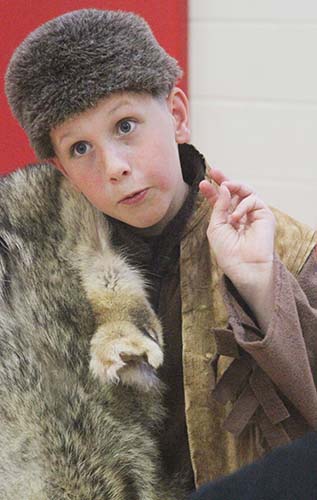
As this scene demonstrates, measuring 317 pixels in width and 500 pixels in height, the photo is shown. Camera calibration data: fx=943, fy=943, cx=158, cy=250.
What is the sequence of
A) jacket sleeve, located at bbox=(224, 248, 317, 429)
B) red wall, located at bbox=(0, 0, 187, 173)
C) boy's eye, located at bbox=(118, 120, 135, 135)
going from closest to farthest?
jacket sleeve, located at bbox=(224, 248, 317, 429) < boy's eye, located at bbox=(118, 120, 135, 135) < red wall, located at bbox=(0, 0, 187, 173)

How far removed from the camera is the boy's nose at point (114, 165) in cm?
119

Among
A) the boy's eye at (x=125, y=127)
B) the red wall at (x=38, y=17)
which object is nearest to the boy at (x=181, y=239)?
the boy's eye at (x=125, y=127)

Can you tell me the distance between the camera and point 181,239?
1294mm

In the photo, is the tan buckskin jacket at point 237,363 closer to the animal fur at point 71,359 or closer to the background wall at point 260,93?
the animal fur at point 71,359

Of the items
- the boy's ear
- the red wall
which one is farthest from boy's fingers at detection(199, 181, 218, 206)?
the red wall

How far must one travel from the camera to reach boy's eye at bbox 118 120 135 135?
121 cm

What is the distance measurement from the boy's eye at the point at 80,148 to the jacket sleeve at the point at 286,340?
0.83 ft

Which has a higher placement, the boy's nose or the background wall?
the boy's nose

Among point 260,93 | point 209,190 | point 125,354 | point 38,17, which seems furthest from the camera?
point 260,93

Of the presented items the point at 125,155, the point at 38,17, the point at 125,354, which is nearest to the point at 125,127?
the point at 125,155

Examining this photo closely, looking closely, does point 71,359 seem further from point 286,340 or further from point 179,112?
point 179,112

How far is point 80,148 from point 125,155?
0.21 ft

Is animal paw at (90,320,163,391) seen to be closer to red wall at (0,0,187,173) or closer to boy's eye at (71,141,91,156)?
boy's eye at (71,141,91,156)

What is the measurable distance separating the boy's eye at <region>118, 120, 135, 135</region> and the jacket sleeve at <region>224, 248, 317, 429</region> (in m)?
0.23
